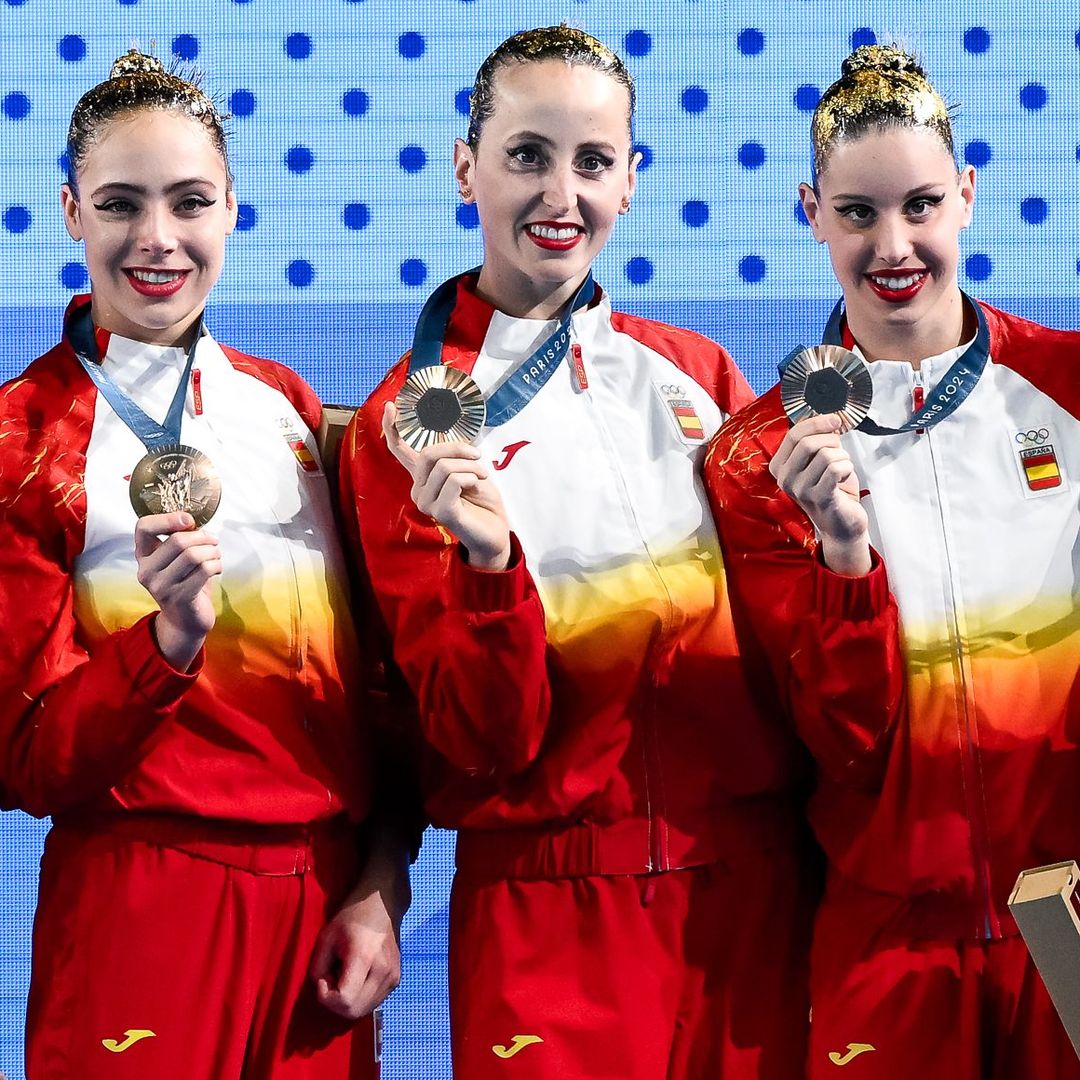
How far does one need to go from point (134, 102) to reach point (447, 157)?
Answer: 112 cm

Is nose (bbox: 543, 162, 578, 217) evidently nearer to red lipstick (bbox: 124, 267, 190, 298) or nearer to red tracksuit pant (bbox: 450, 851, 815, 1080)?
red lipstick (bbox: 124, 267, 190, 298)

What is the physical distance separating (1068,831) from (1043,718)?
0.18m

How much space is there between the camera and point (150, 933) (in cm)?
313

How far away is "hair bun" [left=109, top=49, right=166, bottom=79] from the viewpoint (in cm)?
338

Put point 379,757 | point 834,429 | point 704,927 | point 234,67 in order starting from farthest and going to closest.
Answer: point 234,67 < point 379,757 < point 704,927 < point 834,429

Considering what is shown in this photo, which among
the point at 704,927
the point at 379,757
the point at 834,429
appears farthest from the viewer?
the point at 379,757

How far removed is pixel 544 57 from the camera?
332 cm

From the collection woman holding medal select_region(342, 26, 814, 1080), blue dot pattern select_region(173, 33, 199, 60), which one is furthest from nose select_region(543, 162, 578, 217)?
blue dot pattern select_region(173, 33, 199, 60)

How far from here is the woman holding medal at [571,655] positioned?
121 inches

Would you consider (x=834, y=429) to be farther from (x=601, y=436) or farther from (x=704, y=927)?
(x=704, y=927)

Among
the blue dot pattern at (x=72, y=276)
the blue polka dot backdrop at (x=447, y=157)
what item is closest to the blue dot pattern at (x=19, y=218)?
the blue polka dot backdrop at (x=447, y=157)

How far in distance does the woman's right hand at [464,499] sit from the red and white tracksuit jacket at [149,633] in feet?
1.34

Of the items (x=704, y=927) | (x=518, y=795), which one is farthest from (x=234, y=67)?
(x=704, y=927)

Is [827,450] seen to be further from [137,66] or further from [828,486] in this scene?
[137,66]
